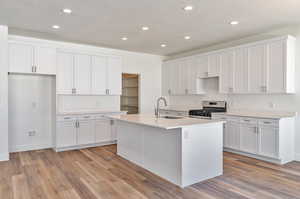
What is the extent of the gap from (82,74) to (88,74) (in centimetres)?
16

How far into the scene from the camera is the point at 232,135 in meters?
4.51

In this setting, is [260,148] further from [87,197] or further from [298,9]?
[87,197]

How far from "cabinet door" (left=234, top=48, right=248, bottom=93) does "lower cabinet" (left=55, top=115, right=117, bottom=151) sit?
11.0 feet

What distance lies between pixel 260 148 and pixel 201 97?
91.0 inches

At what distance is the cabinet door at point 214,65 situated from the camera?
513 cm

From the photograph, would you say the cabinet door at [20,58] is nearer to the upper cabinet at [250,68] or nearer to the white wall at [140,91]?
the white wall at [140,91]

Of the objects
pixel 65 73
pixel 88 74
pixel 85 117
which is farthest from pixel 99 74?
pixel 85 117

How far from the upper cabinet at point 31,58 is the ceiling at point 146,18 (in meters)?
0.32

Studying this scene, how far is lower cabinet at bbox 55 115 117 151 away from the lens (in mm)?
4753

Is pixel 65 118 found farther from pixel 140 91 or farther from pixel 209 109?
pixel 209 109

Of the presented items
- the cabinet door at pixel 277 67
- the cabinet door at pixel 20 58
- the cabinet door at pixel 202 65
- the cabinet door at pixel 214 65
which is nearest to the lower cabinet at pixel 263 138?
the cabinet door at pixel 277 67

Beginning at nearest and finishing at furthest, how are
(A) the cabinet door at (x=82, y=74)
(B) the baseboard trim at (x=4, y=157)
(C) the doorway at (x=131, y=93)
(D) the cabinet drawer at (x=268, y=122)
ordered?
(D) the cabinet drawer at (x=268, y=122) < (B) the baseboard trim at (x=4, y=157) < (A) the cabinet door at (x=82, y=74) < (C) the doorway at (x=131, y=93)

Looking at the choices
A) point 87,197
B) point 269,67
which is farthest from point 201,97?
point 87,197

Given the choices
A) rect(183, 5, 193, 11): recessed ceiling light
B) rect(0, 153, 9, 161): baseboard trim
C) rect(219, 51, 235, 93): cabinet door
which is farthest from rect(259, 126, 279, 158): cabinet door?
rect(0, 153, 9, 161): baseboard trim
